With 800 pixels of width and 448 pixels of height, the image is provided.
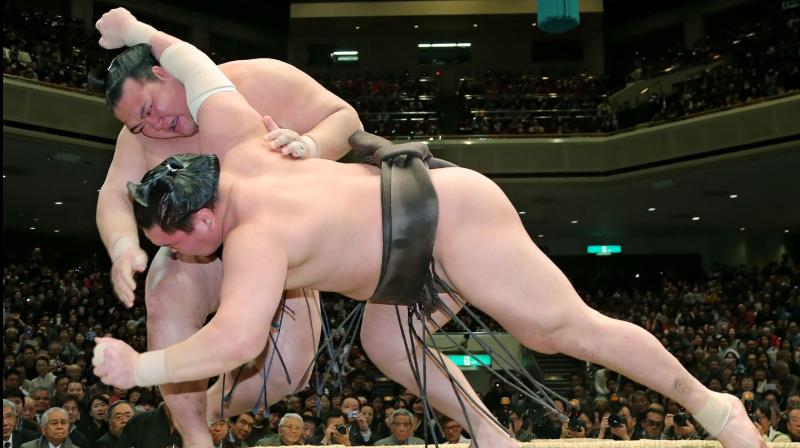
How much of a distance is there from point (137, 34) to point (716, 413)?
1421 mm

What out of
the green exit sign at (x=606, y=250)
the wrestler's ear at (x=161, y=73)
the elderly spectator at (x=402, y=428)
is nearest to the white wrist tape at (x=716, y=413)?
the wrestler's ear at (x=161, y=73)

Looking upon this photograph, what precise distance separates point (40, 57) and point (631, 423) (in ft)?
26.5

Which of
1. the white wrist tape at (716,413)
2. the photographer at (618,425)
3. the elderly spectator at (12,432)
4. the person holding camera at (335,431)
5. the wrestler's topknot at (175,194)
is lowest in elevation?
the photographer at (618,425)

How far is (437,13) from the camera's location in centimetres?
1467

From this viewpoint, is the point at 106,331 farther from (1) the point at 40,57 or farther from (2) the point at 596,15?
(2) the point at 596,15

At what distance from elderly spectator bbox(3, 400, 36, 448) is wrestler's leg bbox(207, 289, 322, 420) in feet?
7.85

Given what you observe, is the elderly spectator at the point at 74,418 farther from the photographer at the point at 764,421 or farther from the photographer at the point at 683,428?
the photographer at the point at 764,421

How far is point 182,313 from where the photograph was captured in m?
1.75

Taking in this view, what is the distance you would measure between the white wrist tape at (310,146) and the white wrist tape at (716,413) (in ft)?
2.99

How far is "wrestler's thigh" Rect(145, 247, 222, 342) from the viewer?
68.9 inches

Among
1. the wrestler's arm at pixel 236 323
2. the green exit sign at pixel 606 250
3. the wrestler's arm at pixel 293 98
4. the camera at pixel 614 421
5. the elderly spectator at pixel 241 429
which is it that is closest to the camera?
the wrestler's arm at pixel 236 323

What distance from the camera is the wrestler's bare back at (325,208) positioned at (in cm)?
142

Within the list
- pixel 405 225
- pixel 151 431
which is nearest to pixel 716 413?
pixel 405 225

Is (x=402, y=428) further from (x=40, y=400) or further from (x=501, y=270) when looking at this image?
(x=501, y=270)
